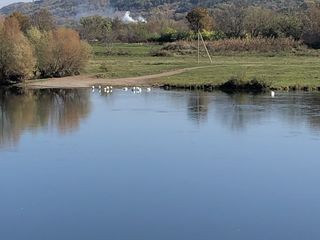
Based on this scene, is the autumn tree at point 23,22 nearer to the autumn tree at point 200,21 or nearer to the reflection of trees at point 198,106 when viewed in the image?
the autumn tree at point 200,21

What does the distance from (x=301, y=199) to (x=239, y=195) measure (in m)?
1.19

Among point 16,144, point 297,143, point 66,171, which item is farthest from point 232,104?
point 66,171

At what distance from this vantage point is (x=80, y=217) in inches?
461

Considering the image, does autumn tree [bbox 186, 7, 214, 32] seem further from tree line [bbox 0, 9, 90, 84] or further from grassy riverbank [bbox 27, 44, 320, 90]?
tree line [bbox 0, 9, 90, 84]

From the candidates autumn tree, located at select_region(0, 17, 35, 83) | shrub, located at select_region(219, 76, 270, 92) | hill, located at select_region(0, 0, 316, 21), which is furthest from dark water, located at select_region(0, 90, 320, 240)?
hill, located at select_region(0, 0, 316, 21)

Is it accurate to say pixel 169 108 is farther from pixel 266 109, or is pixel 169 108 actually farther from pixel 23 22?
pixel 23 22

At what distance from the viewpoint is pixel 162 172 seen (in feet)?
48.9

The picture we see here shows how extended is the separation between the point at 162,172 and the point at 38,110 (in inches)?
448

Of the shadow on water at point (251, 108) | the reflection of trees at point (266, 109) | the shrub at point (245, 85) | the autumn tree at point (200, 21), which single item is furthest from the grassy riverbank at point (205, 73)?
the autumn tree at point (200, 21)

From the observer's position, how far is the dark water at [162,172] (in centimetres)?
1124

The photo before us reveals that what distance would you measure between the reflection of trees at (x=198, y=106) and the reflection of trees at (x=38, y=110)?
12.7 feet

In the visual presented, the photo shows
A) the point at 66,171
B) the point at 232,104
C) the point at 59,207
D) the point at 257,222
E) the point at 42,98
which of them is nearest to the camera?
the point at 257,222

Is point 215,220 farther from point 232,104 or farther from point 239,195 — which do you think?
point 232,104

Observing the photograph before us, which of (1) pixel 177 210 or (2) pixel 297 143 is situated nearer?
(1) pixel 177 210
